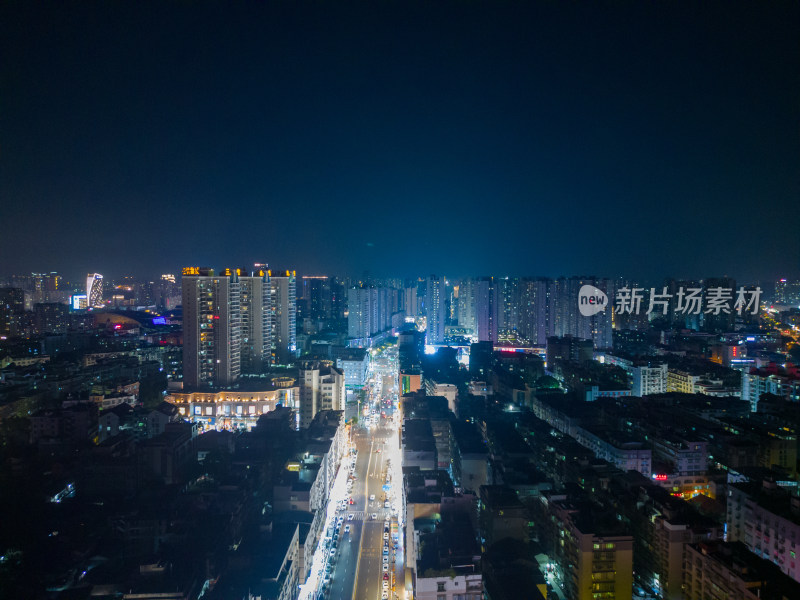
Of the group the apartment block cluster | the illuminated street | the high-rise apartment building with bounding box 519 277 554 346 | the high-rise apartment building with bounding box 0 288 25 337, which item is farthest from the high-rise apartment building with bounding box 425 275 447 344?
the high-rise apartment building with bounding box 0 288 25 337

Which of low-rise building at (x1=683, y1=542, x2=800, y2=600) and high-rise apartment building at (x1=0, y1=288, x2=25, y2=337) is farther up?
high-rise apartment building at (x1=0, y1=288, x2=25, y2=337)

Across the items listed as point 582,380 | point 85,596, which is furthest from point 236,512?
point 582,380

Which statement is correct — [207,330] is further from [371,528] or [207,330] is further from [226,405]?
[371,528]

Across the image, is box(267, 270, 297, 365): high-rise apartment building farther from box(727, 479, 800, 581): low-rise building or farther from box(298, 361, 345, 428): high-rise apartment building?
box(727, 479, 800, 581): low-rise building
